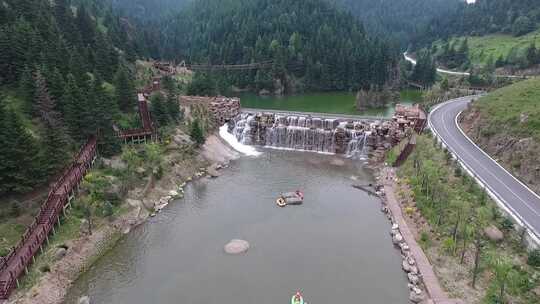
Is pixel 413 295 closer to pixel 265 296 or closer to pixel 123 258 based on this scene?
pixel 265 296

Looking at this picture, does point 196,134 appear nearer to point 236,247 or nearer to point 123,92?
point 123,92

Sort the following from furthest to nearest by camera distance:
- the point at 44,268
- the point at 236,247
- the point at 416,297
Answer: the point at 236,247 < the point at 44,268 < the point at 416,297

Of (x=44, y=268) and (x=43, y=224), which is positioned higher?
(x=43, y=224)

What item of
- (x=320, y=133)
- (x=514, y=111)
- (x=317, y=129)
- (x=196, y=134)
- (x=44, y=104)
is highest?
(x=44, y=104)

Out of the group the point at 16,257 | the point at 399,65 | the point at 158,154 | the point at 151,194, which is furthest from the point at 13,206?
the point at 399,65

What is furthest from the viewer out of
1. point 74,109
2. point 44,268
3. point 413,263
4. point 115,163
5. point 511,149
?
point 115,163

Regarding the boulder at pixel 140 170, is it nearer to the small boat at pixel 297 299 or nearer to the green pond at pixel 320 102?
the small boat at pixel 297 299

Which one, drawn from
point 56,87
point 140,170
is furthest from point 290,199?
point 56,87

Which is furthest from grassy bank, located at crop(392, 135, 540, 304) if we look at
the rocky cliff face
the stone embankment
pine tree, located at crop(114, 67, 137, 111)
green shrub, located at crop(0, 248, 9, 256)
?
pine tree, located at crop(114, 67, 137, 111)
